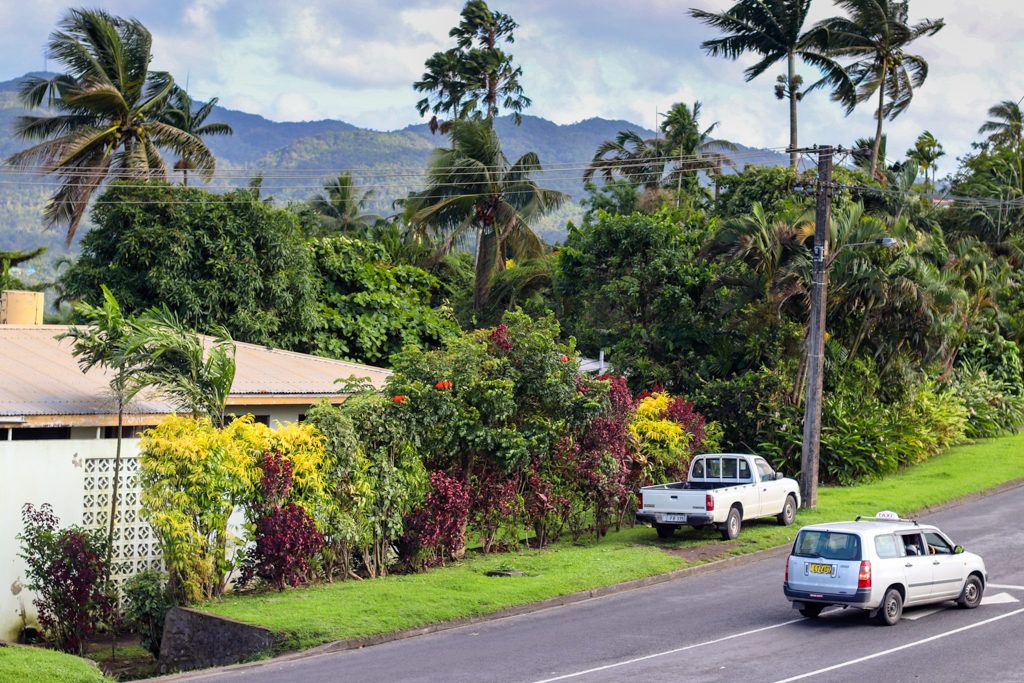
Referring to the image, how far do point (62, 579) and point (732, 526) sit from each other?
13.1 m

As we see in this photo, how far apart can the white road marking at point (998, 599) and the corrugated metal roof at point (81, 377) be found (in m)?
11.4

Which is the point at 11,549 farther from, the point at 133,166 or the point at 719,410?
the point at 133,166

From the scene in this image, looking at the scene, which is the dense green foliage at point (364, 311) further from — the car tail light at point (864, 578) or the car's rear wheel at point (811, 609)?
the car tail light at point (864, 578)

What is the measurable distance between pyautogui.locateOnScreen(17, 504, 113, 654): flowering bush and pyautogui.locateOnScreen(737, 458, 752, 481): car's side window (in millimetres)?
13273

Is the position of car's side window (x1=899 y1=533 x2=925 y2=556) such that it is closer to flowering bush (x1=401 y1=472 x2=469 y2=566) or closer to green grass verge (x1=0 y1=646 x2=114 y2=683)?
flowering bush (x1=401 y1=472 x2=469 y2=566)

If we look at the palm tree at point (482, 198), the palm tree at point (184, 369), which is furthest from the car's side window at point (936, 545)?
the palm tree at point (482, 198)

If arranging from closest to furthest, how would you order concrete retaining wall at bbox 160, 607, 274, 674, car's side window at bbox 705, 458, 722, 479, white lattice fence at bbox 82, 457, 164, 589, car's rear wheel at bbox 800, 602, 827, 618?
concrete retaining wall at bbox 160, 607, 274, 674
car's rear wheel at bbox 800, 602, 827, 618
white lattice fence at bbox 82, 457, 164, 589
car's side window at bbox 705, 458, 722, 479

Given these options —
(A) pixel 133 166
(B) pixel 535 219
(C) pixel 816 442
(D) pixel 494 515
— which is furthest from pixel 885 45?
(D) pixel 494 515

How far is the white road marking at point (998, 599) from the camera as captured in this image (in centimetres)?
1786

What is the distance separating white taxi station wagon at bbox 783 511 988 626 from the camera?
1589cm

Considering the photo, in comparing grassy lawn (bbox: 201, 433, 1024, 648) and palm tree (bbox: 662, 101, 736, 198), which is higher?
palm tree (bbox: 662, 101, 736, 198)

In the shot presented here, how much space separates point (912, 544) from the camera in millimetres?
16641

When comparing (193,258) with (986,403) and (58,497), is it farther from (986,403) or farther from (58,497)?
(986,403)

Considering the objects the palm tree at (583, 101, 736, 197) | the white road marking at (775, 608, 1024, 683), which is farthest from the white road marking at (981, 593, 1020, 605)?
the palm tree at (583, 101, 736, 197)
